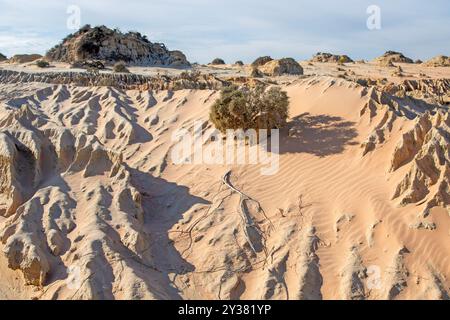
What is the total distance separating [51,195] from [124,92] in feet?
30.4

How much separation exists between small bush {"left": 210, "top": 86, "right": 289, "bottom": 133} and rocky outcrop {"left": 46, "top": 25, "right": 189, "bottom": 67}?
22059 millimetres

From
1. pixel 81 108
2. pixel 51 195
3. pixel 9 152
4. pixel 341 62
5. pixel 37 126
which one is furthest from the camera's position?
pixel 341 62

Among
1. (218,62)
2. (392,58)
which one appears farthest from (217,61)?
(392,58)

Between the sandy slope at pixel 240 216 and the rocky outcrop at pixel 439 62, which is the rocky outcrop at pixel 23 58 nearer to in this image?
the sandy slope at pixel 240 216

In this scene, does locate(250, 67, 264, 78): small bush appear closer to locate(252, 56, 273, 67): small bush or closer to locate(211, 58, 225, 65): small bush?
locate(252, 56, 273, 67): small bush

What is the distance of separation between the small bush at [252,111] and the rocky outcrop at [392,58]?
28.4 meters

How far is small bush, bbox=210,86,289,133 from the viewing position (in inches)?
532

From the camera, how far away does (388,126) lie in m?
12.3

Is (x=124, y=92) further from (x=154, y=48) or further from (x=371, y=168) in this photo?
(x=154, y=48)

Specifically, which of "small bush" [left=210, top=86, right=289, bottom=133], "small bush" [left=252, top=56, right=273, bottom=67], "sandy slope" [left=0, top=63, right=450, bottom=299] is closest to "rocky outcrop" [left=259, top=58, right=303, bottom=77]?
"small bush" [left=252, top=56, right=273, bottom=67]

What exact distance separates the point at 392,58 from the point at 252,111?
31522 mm

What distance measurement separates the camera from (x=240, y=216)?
34.5 feet

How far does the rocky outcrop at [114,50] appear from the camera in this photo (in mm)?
35469
